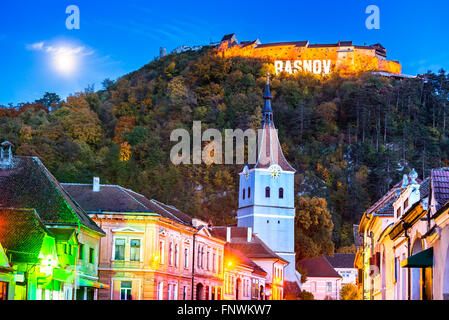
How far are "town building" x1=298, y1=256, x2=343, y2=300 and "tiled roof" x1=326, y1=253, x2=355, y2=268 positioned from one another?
6.83 m

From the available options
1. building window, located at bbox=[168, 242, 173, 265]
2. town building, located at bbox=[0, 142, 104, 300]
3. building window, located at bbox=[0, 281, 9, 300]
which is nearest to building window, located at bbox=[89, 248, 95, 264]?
town building, located at bbox=[0, 142, 104, 300]

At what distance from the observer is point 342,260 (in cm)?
12888

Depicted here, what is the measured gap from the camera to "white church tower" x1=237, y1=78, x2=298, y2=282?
110 meters

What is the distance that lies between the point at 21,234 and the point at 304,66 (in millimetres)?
150238

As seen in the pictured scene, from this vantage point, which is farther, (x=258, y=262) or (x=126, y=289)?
(x=258, y=262)

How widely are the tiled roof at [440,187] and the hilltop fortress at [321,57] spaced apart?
15363 centimetres

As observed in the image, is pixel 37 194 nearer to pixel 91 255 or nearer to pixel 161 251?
pixel 91 255

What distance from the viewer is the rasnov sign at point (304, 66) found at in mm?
179000

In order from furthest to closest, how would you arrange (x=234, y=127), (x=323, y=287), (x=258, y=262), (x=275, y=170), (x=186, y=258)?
(x=234, y=127)
(x=323, y=287)
(x=275, y=170)
(x=258, y=262)
(x=186, y=258)

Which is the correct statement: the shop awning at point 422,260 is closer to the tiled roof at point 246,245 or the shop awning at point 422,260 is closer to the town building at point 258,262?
the town building at point 258,262

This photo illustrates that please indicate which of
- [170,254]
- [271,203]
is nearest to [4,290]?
[170,254]
